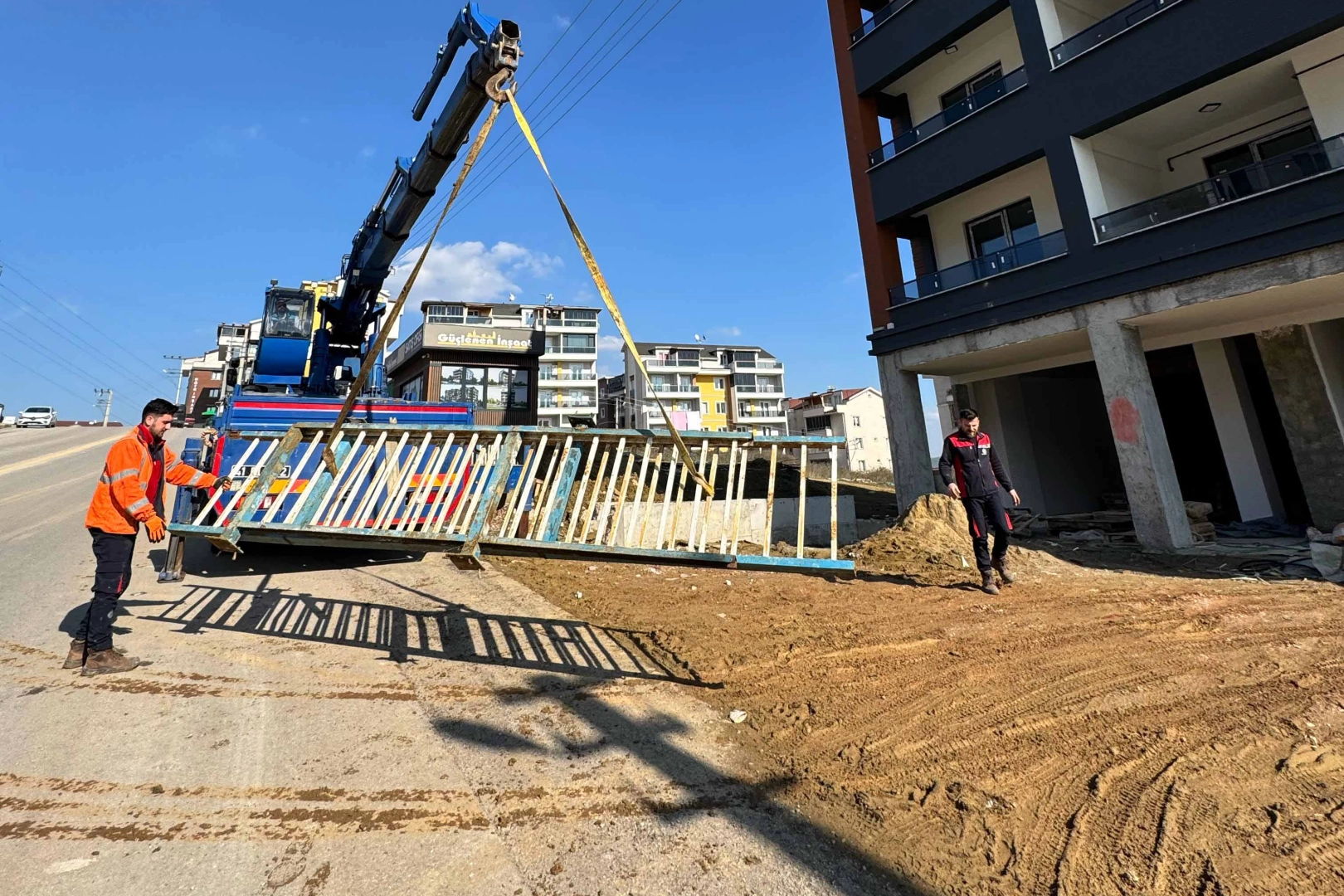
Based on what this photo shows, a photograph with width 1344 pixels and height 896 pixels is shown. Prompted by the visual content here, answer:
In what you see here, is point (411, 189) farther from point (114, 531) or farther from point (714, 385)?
point (714, 385)

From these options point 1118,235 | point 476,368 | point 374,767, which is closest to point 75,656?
point 374,767

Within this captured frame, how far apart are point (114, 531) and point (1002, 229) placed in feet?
51.2

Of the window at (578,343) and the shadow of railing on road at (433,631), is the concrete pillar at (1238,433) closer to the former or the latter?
the shadow of railing on road at (433,631)

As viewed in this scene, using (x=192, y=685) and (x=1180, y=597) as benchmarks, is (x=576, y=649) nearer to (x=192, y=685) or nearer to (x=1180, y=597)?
(x=192, y=685)

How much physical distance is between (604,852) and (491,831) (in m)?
0.54

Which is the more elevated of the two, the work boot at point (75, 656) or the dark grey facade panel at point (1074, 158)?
the dark grey facade panel at point (1074, 158)

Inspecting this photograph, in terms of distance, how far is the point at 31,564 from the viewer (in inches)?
292

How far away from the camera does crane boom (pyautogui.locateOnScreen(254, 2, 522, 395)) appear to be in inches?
255

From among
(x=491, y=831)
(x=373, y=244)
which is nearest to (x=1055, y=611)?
(x=491, y=831)

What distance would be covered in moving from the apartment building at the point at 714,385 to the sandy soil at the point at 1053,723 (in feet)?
171

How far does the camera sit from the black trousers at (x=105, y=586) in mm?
4176

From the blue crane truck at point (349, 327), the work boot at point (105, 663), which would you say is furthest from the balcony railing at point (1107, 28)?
the work boot at point (105, 663)

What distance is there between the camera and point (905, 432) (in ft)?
40.1

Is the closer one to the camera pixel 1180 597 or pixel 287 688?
pixel 287 688
